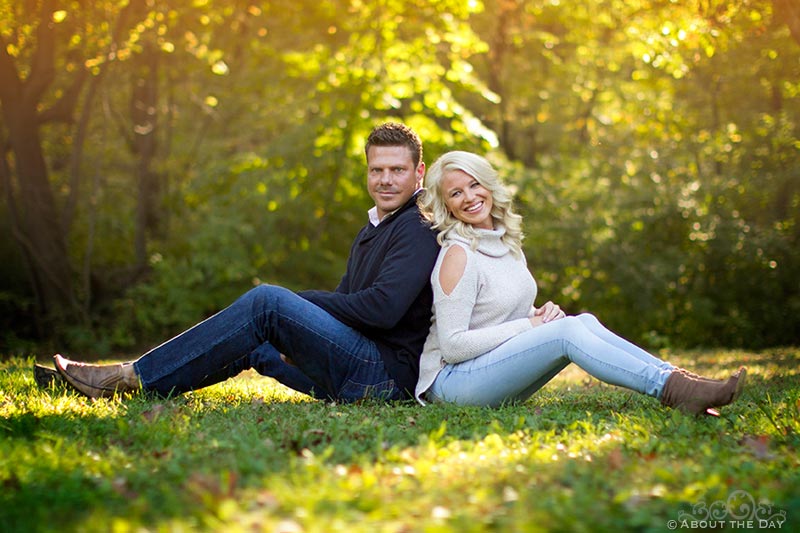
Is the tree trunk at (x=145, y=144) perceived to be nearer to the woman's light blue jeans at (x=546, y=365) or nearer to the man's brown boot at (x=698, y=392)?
the woman's light blue jeans at (x=546, y=365)

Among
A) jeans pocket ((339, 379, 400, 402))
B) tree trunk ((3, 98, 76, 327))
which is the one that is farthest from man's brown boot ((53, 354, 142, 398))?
tree trunk ((3, 98, 76, 327))

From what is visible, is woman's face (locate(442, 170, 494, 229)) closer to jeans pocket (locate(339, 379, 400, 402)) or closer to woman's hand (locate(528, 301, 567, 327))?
woman's hand (locate(528, 301, 567, 327))

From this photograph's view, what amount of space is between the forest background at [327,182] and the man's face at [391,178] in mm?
6809

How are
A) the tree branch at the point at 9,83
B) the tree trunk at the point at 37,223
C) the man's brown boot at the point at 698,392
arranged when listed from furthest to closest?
the tree trunk at the point at 37,223
the tree branch at the point at 9,83
the man's brown boot at the point at 698,392

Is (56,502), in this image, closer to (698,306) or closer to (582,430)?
(582,430)

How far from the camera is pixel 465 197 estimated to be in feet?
16.7

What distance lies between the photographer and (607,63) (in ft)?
64.2

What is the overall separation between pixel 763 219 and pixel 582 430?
36.8ft

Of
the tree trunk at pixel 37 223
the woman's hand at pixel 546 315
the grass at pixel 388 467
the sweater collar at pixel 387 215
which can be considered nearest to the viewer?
the grass at pixel 388 467

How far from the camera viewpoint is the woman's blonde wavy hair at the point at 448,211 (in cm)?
507

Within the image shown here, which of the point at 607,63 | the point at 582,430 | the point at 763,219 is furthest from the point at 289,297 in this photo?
the point at 607,63

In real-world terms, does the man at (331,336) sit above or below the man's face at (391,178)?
below

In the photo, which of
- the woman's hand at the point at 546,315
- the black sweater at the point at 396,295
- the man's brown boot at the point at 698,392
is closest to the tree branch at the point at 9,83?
the black sweater at the point at 396,295

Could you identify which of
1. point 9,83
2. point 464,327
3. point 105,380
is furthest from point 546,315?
point 9,83
